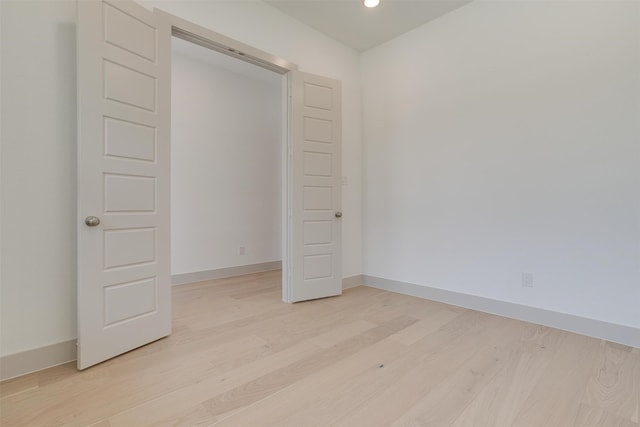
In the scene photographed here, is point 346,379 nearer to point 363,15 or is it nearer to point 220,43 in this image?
point 220,43

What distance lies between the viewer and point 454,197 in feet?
10.1

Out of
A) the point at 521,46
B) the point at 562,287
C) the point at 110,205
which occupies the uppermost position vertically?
Result: the point at 521,46

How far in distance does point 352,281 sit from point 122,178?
2632mm

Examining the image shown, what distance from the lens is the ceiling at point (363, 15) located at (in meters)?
2.96

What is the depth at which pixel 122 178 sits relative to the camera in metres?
1.99

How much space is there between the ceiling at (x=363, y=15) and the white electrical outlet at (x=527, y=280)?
8.38 ft

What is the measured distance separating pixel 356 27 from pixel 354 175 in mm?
1600

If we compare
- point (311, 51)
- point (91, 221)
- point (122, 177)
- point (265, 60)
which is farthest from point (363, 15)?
point (91, 221)

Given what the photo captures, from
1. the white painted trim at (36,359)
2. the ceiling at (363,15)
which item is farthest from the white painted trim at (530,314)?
the white painted trim at (36,359)

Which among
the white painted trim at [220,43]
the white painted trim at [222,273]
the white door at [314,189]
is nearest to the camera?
the white painted trim at [220,43]

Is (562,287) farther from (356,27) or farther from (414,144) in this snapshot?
(356,27)

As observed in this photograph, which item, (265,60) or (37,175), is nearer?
(37,175)

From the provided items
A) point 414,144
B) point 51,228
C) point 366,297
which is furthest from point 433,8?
point 51,228

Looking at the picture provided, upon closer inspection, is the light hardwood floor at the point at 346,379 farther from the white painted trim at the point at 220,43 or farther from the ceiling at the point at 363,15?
the ceiling at the point at 363,15
